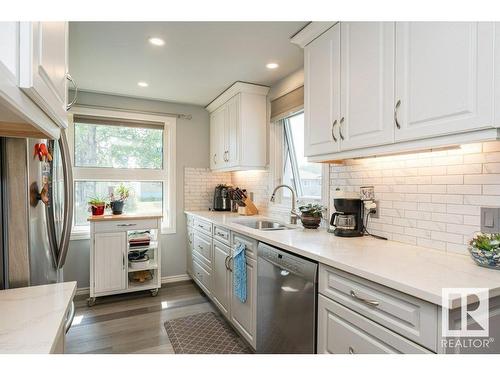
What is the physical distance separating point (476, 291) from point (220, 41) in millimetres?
2137

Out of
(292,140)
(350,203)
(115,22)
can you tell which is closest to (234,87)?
(292,140)

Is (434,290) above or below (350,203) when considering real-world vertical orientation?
below

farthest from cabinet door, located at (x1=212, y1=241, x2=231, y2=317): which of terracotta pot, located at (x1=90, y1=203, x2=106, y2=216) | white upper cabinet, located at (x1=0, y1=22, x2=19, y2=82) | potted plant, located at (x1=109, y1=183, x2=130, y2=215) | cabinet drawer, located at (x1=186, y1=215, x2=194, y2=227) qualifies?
white upper cabinet, located at (x1=0, y1=22, x2=19, y2=82)

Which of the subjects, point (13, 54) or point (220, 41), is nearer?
point (13, 54)

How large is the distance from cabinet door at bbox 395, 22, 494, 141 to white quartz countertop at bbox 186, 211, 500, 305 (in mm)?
567

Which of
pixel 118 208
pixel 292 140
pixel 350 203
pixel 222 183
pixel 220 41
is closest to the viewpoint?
pixel 350 203

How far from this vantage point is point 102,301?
3.10 m

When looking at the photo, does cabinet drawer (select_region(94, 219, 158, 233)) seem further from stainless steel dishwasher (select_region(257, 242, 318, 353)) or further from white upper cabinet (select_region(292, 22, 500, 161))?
white upper cabinet (select_region(292, 22, 500, 161))

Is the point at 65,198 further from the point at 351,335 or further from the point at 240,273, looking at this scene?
the point at 351,335

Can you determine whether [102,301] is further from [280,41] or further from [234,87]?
[280,41]

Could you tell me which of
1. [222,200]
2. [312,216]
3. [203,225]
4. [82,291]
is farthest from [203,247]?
[82,291]

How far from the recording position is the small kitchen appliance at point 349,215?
6.04 feet

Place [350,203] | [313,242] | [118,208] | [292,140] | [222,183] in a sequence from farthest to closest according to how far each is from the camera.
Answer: [222,183], [118,208], [292,140], [350,203], [313,242]
